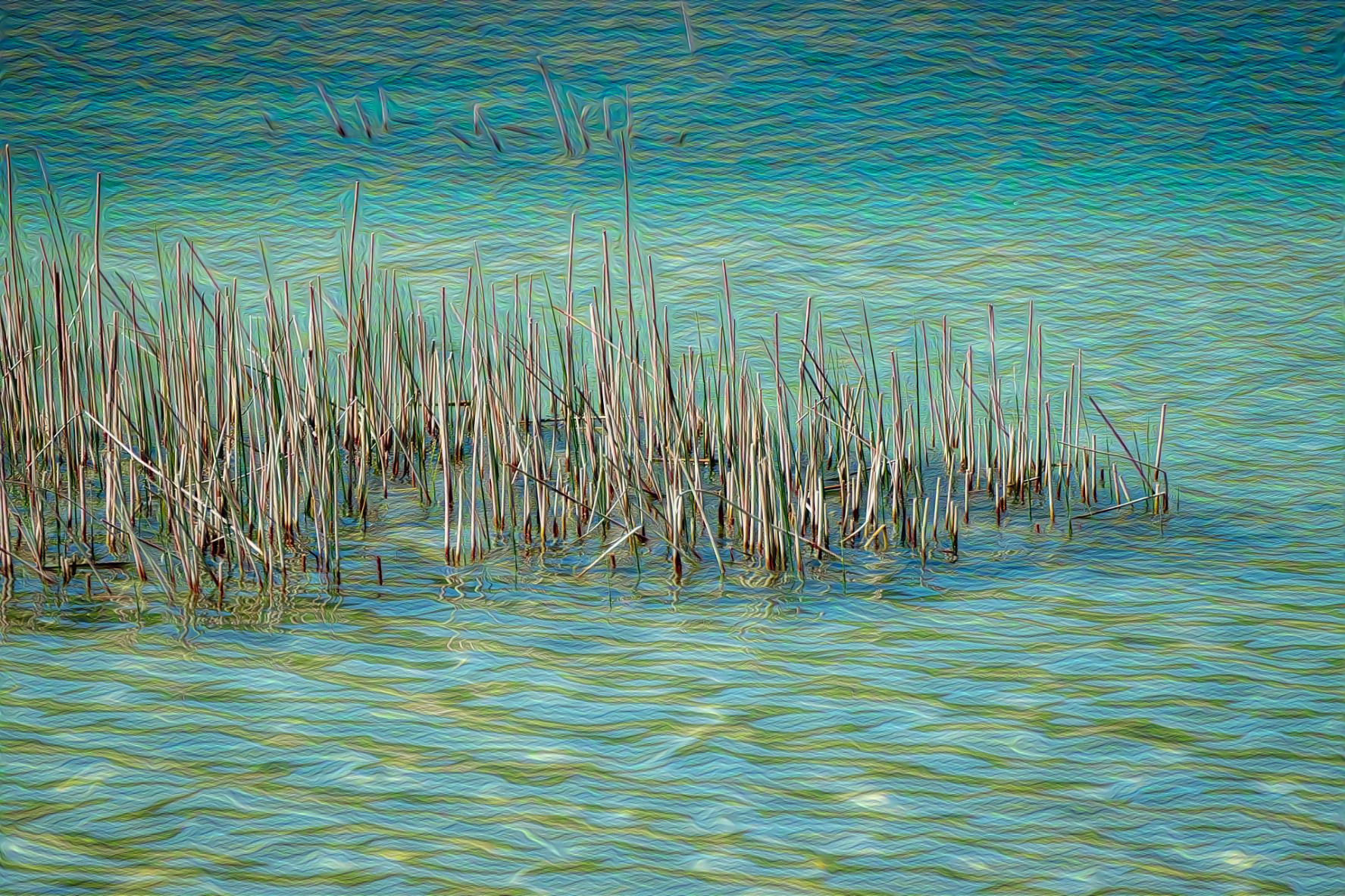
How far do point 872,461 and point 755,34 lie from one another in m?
3.04

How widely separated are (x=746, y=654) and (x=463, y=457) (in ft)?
4.05

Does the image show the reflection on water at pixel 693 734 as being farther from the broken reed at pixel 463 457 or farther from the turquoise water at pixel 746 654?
the broken reed at pixel 463 457

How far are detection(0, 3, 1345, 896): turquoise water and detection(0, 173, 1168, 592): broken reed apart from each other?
0.11 m

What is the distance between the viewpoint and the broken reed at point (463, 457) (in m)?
2.23

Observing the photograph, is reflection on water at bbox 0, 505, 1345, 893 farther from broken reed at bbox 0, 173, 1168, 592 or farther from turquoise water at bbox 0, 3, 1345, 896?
broken reed at bbox 0, 173, 1168, 592

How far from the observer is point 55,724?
1781 millimetres

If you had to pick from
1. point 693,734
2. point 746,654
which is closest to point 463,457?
point 746,654

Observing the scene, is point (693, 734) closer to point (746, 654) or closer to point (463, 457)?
point (746, 654)

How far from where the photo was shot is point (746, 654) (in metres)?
2.00

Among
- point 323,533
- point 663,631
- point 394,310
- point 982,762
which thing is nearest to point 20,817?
point 323,533

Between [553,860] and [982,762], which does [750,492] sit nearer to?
[982,762]

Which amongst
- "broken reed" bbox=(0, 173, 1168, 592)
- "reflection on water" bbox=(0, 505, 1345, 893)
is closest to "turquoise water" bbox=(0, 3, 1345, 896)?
"reflection on water" bbox=(0, 505, 1345, 893)

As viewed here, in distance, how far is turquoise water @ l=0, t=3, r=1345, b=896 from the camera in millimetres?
1504

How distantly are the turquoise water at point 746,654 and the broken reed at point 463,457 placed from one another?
0.36ft
